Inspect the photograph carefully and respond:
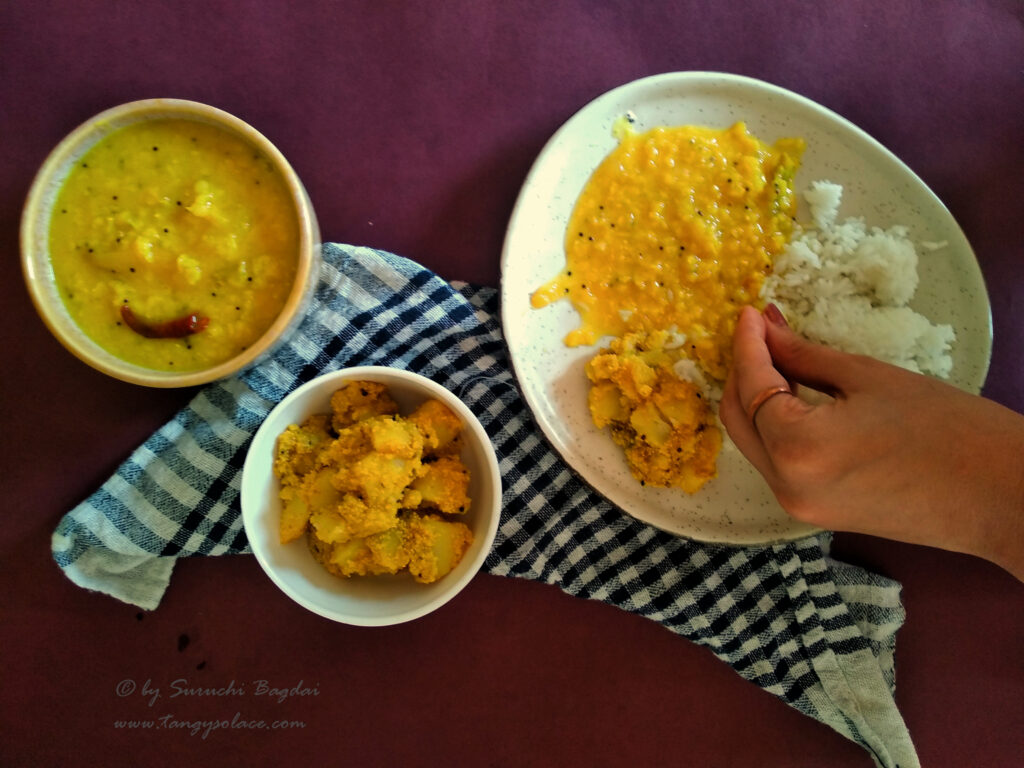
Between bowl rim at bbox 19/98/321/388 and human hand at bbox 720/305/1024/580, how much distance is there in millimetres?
633

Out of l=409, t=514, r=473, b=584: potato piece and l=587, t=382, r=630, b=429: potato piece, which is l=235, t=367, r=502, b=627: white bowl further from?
l=587, t=382, r=630, b=429: potato piece

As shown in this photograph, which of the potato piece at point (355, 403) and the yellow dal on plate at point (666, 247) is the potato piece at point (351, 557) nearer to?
the potato piece at point (355, 403)

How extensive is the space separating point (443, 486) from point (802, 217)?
0.72 m

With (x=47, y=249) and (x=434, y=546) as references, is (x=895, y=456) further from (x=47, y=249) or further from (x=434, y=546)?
(x=47, y=249)

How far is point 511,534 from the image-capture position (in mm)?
1134

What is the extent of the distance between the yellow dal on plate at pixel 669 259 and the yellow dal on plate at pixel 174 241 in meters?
0.40

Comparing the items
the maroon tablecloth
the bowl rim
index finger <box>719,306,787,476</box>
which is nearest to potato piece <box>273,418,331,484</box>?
the bowl rim

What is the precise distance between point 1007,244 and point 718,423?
64 centimetres

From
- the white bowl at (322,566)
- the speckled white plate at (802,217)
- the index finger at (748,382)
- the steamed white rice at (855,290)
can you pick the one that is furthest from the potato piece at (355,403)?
the steamed white rice at (855,290)

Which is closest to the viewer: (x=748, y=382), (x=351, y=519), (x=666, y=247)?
(x=351, y=519)

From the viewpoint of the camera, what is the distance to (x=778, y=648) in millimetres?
1158

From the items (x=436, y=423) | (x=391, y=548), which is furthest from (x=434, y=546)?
(x=436, y=423)

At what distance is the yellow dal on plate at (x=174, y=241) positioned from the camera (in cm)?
91

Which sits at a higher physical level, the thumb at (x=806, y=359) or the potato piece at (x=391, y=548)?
the thumb at (x=806, y=359)
